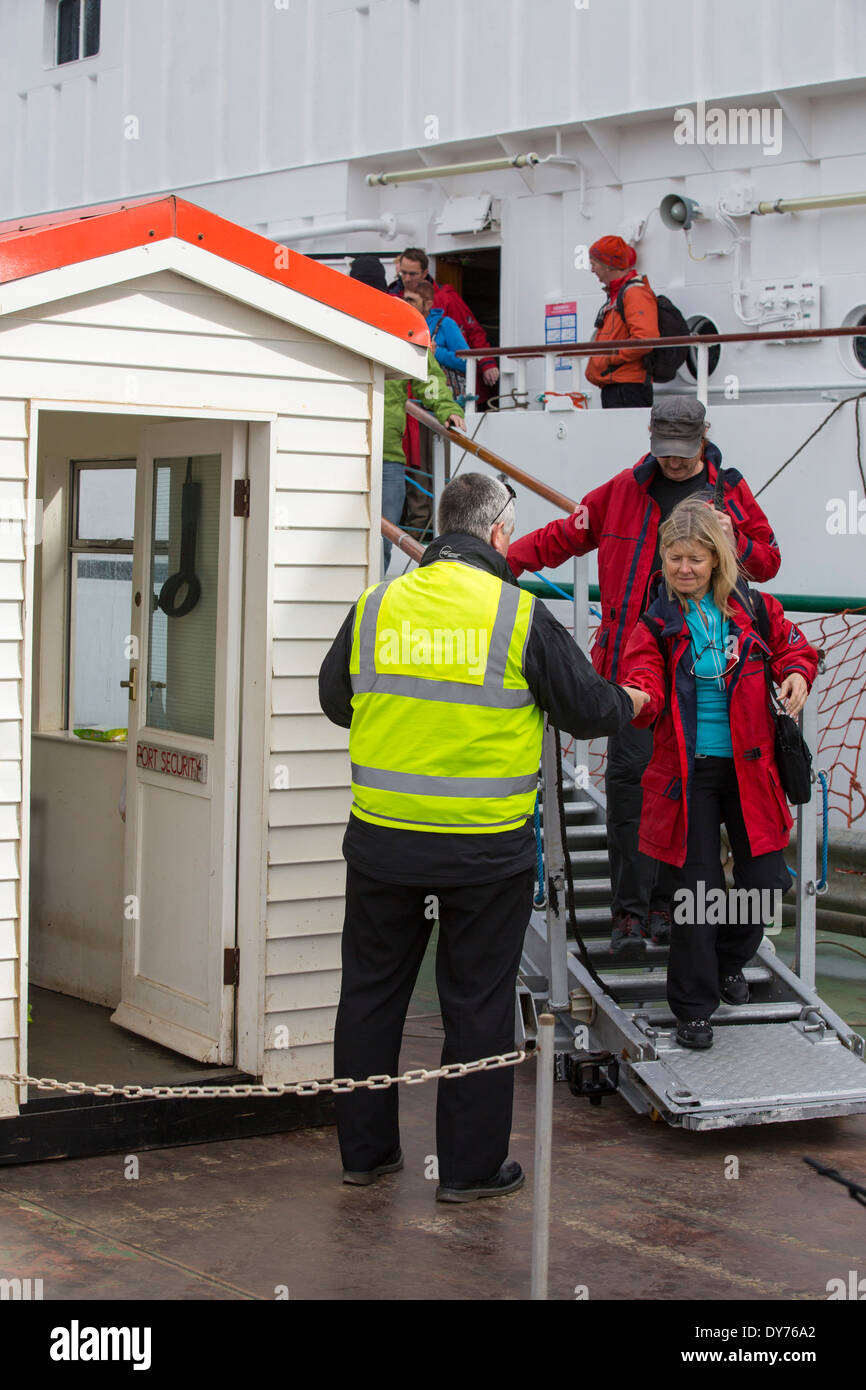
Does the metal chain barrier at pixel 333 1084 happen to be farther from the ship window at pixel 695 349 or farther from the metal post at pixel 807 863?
the ship window at pixel 695 349

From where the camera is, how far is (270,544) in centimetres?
527

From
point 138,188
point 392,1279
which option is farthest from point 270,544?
point 138,188

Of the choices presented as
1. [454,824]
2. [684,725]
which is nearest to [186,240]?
[454,824]

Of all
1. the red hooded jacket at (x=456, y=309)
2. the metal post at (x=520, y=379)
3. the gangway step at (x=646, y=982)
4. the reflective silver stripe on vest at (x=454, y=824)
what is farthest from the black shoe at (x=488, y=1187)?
the red hooded jacket at (x=456, y=309)

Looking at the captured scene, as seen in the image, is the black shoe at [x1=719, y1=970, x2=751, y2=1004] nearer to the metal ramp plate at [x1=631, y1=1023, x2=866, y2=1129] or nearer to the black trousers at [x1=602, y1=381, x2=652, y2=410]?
the metal ramp plate at [x1=631, y1=1023, x2=866, y2=1129]

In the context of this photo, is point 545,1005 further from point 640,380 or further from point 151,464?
point 640,380

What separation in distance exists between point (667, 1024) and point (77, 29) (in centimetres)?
1465

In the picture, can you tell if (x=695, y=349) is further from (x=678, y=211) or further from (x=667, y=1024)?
(x=667, y=1024)

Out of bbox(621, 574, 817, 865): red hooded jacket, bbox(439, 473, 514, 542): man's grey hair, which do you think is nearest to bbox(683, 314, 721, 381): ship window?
bbox(621, 574, 817, 865): red hooded jacket

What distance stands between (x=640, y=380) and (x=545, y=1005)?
20.8ft

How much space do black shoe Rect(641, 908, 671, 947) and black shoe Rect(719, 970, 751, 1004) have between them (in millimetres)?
321

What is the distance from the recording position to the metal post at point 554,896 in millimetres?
5660

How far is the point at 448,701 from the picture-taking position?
441cm

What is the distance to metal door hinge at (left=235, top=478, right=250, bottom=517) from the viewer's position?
211 inches
